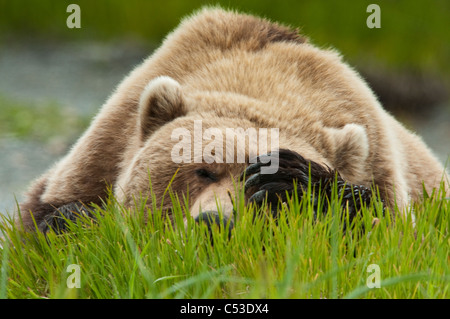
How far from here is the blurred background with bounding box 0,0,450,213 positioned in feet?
34.1

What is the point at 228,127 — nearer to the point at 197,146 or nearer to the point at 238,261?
the point at 197,146

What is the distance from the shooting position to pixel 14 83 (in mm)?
12062

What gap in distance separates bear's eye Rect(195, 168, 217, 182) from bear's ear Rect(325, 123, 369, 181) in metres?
0.78

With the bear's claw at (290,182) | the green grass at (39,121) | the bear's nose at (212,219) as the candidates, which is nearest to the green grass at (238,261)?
the bear's nose at (212,219)

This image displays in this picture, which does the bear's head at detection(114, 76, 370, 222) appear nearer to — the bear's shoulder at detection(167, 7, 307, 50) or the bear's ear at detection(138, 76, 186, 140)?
the bear's ear at detection(138, 76, 186, 140)

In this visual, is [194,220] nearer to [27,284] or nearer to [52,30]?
[27,284]

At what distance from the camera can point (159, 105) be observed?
154 inches

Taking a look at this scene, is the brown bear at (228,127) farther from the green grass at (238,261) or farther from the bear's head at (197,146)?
the green grass at (238,261)

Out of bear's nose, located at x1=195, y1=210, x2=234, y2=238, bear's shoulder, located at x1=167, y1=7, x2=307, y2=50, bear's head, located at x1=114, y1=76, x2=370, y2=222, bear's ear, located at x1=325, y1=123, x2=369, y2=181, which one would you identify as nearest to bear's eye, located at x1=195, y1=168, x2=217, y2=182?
bear's head, located at x1=114, y1=76, x2=370, y2=222

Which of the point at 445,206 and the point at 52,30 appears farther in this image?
the point at 52,30

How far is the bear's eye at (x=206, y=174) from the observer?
3488mm

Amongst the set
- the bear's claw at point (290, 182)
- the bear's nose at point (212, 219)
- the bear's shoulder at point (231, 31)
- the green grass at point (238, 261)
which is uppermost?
the bear's shoulder at point (231, 31)

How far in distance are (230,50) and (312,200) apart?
168 centimetres

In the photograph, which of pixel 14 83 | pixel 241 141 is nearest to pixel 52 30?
pixel 14 83
